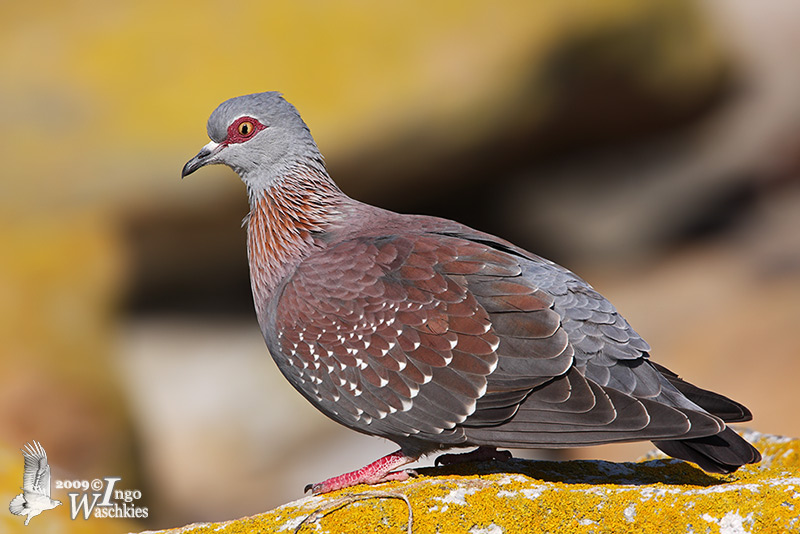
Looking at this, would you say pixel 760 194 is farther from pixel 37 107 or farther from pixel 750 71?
pixel 37 107

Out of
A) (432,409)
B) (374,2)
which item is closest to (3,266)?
(374,2)

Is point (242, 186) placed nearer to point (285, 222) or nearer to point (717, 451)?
point (285, 222)

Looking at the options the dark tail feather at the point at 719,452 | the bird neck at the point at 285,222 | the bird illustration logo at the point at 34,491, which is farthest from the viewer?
the bird neck at the point at 285,222

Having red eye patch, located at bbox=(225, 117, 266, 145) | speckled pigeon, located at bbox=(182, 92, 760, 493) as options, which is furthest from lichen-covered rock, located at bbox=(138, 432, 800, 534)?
red eye patch, located at bbox=(225, 117, 266, 145)

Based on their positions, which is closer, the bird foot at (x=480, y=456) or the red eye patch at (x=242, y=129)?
the bird foot at (x=480, y=456)

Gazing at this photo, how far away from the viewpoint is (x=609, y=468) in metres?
5.13

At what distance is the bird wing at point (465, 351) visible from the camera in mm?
4684

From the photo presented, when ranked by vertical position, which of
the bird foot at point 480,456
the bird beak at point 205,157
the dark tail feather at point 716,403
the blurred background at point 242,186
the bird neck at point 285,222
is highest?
the blurred background at point 242,186

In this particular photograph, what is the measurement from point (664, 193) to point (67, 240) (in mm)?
8301

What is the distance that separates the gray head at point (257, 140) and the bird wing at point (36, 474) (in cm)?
205

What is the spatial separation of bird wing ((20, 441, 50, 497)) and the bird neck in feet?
5.18

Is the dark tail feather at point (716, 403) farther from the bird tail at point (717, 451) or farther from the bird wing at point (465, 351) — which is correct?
the bird tail at point (717, 451)

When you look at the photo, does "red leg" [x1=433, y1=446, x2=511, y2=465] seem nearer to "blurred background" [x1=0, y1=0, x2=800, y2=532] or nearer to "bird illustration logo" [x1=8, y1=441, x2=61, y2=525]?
"bird illustration logo" [x1=8, y1=441, x2=61, y2=525]

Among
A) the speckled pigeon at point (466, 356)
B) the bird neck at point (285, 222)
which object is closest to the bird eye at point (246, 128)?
the bird neck at point (285, 222)
